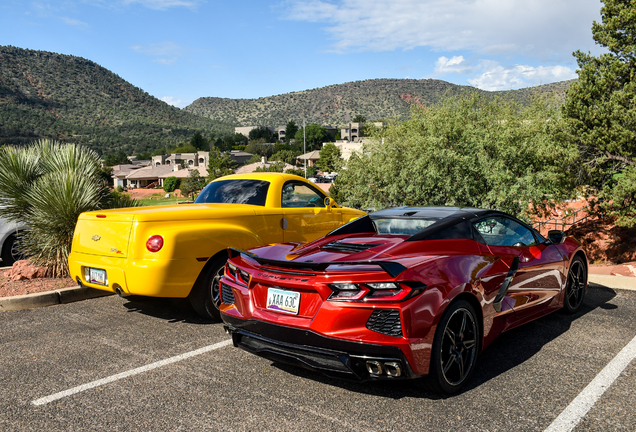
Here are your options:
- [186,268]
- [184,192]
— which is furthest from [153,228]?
[184,192]

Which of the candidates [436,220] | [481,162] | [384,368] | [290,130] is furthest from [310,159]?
[384,368]

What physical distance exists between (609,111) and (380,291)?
11.1 metres

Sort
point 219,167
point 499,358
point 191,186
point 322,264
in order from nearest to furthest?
point 322,264 → point 499,358 → point 191,186 → point 219,167

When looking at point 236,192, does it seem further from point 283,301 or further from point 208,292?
point 283,301

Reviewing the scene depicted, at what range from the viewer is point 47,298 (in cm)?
634

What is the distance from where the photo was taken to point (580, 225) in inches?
595

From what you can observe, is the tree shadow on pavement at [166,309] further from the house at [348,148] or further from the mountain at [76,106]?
the mountain at [76,106]

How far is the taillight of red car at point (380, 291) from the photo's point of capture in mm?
3178

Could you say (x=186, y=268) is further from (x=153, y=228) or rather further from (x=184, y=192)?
(x=184, y=192)

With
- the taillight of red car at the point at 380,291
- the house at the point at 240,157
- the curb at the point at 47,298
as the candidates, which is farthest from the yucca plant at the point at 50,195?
the house at the point at 240,157

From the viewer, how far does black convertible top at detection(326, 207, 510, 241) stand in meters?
3.91

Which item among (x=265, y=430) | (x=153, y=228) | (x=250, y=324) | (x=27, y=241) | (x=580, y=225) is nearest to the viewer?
(x=265, y=430)

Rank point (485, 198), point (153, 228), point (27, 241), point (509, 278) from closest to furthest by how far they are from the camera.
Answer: point (509, 278), point (153, 228), point (27, 241), point (485, 198)

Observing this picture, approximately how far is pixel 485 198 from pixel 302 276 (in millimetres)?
9629
